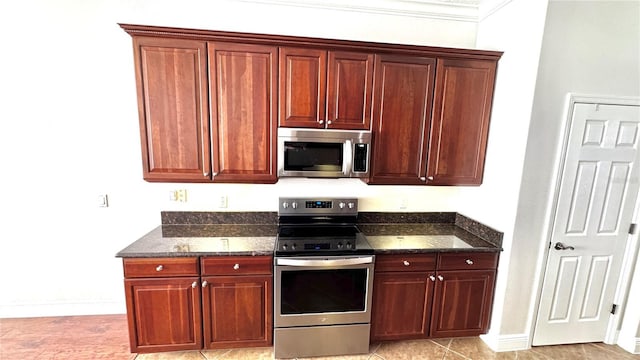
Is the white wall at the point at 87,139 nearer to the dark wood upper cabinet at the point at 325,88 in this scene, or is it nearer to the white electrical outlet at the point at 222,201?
the white electrical outlet at the point at 222,201

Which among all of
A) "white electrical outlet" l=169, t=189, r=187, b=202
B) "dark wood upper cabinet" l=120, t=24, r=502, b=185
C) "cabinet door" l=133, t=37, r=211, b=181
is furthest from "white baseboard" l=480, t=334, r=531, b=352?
"white electrical outlet" l=169, t=189, r=187, b=202

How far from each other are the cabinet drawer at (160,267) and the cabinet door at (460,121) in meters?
1.97

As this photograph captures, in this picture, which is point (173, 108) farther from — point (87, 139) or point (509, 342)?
point (509, 342)

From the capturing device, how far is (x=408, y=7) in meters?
2.35

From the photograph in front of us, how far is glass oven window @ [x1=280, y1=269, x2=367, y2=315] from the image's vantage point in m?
1.93

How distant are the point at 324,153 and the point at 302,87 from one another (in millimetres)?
521

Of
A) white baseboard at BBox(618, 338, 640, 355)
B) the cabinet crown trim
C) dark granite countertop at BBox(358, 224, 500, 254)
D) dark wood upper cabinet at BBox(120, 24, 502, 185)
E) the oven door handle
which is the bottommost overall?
white baseboard at BBox(618, 338, 640, 355)

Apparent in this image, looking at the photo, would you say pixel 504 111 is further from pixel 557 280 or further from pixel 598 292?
pixel 598 292

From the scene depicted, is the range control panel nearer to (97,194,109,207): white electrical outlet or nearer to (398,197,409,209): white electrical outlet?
(398,197,409,209): white electrical outlet

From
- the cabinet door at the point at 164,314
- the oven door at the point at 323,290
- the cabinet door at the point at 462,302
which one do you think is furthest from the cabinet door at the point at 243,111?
the cabinet door at the point at 462,302

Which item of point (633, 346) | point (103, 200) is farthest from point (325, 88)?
point (633, 346)

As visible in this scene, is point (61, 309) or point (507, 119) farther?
point (61, 309)

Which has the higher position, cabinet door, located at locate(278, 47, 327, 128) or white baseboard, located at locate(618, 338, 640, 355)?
cabinet door, located at locate(278, 47, 327, 128)

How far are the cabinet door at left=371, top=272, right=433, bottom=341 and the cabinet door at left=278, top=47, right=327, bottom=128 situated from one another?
131 centimetres
